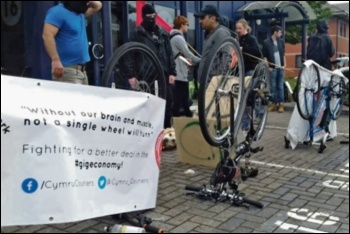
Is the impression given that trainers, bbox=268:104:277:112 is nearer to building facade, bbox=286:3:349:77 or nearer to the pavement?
the pavement

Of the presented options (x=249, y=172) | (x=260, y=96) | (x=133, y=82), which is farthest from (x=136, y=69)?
(x=249, y=172)

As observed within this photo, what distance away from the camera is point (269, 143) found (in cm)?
327

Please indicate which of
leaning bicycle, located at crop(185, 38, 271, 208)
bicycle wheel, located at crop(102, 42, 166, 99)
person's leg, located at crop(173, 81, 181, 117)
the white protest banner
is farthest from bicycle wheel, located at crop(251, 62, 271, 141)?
the white protest banner

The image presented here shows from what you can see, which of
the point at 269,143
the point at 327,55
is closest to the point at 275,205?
the point at 269,143

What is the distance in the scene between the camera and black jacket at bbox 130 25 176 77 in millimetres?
1328

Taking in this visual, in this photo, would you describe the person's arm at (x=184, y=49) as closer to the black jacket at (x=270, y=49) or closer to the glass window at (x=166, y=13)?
the glass window at (x=166, y=13)

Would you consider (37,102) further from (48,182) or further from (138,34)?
(138,34)

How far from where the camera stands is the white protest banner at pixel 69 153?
80cm

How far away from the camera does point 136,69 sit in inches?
51.2

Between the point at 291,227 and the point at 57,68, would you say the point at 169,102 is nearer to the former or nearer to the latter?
the point at 57,68

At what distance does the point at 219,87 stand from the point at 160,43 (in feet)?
1.42

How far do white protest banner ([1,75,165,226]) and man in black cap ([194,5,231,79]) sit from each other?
16.3 inches

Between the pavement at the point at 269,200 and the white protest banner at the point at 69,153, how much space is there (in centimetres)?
114

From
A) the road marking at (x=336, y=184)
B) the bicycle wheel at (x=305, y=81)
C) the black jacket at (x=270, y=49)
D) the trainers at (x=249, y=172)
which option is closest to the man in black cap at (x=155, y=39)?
the black jacket at (x=270, y=49)
